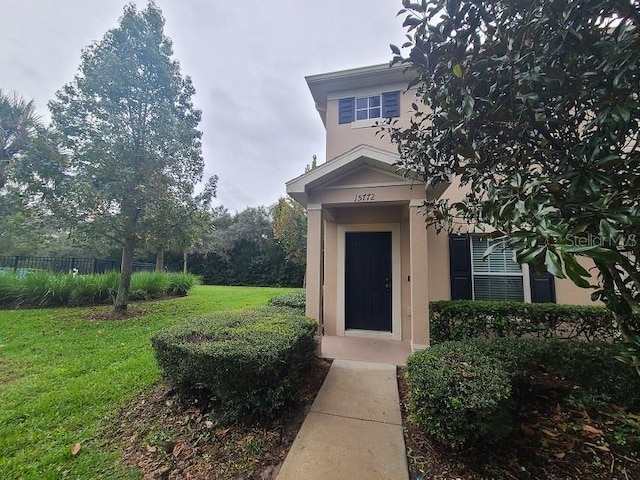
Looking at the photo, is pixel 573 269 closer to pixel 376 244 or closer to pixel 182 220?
pixel 376 244

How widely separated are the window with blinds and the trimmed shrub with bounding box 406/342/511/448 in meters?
3.52

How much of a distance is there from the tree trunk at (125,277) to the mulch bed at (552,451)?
28.6 ft

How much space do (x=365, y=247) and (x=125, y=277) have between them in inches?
287

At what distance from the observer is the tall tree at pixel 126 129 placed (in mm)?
7590

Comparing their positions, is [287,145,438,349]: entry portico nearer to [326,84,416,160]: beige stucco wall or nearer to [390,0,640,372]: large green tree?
[326,84,416,160]: beige stucco wall

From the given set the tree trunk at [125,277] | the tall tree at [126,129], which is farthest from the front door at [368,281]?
the tree trunk at [125,277]

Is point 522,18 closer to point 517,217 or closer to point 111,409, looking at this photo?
point 517,217

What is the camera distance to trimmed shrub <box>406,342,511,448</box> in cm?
236

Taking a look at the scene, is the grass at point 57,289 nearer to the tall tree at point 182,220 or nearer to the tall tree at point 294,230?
the tall tree at point 182,220

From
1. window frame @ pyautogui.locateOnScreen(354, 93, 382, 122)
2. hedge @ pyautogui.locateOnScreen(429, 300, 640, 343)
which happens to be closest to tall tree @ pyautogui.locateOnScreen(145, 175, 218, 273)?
window frame @ pyautogui.locateOnScreen(354, 93, 382, 122)

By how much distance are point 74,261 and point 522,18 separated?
1529 centimetres

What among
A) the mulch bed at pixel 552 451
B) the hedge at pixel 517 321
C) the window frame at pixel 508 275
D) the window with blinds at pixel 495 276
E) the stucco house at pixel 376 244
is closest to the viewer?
the mulch bed at pixel 552 451

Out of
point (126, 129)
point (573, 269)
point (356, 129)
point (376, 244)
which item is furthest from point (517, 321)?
point (126, 129)

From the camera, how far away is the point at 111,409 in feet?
11.0
